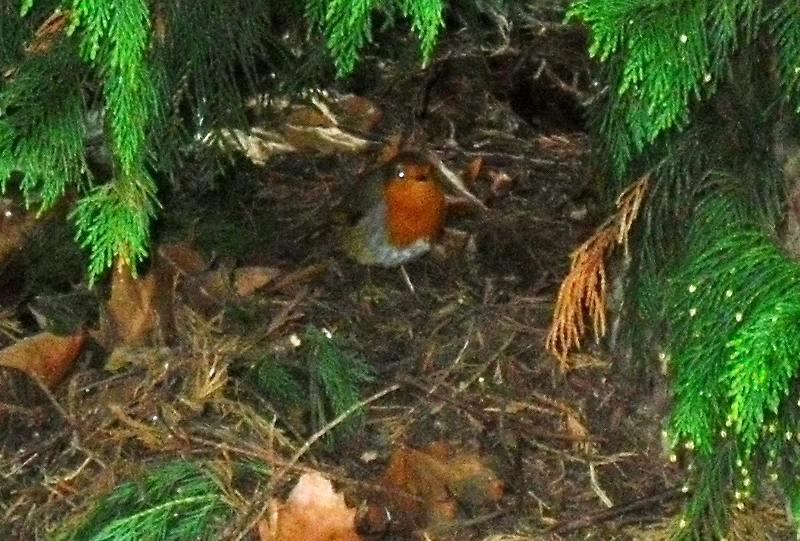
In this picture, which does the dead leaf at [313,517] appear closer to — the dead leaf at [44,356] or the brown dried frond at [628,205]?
the brown dried frond at [628,205]

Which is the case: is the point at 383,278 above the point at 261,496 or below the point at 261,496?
below

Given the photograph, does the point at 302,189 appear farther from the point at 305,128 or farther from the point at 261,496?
the point at 261,496

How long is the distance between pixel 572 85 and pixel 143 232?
7.72 feet

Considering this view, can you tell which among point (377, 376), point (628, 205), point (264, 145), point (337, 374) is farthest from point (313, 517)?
point (264, 145)

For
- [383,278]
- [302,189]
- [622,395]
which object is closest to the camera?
[622,395]

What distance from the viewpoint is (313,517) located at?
7.67ft

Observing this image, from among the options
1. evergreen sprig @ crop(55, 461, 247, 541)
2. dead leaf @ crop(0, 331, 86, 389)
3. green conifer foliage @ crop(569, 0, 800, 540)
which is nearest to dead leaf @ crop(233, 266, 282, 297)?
dead leaf @ crop(0, 331, 86, 389)

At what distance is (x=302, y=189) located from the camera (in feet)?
13.1

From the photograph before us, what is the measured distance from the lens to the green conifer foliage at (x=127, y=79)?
75.1 inches

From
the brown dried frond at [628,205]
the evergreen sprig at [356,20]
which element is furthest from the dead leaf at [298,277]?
the evergreen sprig at [356,20]

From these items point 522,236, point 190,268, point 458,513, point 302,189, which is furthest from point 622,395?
point 302,189

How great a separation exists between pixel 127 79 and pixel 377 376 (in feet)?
3.90

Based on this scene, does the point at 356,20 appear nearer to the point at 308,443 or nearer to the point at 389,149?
the point at 308,443

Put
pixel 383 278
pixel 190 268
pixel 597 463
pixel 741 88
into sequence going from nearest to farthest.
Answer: pixel 741 88 → pixel 597 463 → pixel 190 268 → pixel 383 278
